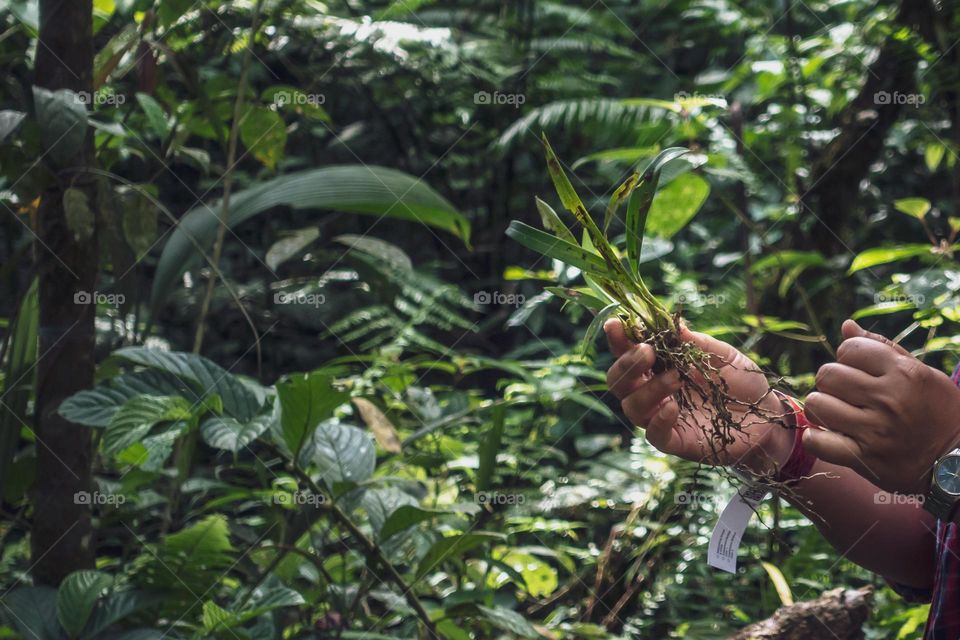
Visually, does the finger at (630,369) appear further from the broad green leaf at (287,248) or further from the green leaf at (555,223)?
the broad green leaf at (287,248)

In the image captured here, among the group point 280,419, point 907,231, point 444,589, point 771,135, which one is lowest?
point 444,589

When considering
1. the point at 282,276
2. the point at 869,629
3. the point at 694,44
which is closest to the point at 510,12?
the point at 694,44

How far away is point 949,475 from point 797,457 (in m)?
0.16

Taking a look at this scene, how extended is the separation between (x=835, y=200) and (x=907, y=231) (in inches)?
27.6

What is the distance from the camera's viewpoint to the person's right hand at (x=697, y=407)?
754mm

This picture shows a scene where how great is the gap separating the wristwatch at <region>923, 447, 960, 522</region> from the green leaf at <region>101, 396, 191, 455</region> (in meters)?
0.76

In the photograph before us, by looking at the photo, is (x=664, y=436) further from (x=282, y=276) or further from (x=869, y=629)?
(x=282, y=276)

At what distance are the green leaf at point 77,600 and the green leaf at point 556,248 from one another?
0.67 m

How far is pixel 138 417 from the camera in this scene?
3.10ft

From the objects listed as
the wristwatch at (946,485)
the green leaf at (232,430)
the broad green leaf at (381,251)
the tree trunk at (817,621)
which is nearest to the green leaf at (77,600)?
the green leaf at (232,430)

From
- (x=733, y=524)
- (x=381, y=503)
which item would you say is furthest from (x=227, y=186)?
(x=733, y=524)

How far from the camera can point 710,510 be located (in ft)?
4.49

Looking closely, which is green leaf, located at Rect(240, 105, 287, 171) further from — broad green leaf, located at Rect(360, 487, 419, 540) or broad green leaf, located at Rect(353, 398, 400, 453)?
broad green leaf, located at Rect(360, 487, 419, 540)

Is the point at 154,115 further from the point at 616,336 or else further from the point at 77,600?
the point at 616,336
